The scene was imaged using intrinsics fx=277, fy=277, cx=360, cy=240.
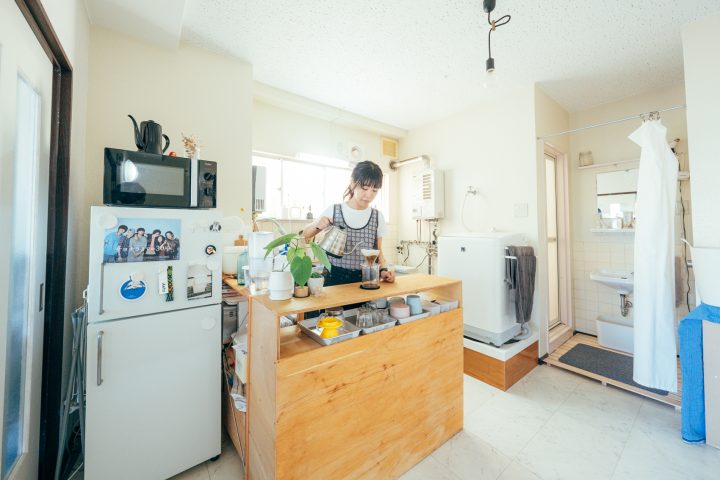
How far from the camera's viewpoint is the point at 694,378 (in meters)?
1.61

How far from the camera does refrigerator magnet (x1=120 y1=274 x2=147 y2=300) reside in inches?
49.4

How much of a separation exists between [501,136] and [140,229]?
121 inches

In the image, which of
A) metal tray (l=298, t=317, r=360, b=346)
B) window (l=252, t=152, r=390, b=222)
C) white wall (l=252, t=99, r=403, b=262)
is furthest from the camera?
window (l=252, t=152, r=390, b=222)

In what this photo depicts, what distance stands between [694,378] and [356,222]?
217 centimetres

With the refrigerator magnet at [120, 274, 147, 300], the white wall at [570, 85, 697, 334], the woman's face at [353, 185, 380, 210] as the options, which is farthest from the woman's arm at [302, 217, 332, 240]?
the white wall at [570, 85, 697, 334]

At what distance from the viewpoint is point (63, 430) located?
1.28 m

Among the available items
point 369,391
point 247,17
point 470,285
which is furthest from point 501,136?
point 369,391

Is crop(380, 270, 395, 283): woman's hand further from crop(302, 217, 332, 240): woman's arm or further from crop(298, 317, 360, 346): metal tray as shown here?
crop(302, 217, 332, 240): woman's arm

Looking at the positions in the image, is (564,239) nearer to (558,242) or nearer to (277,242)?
(558,242)

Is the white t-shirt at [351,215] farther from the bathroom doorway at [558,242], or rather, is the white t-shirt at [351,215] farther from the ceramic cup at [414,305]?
the bathroom doorway at [558,242]

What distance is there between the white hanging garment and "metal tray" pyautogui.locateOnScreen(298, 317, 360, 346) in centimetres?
211

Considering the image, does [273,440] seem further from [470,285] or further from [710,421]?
[710,421]

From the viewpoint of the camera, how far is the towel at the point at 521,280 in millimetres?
2350

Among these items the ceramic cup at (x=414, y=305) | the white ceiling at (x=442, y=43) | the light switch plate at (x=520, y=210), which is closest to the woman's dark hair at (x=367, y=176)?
the ceramic cup at (x=414, y=305)
